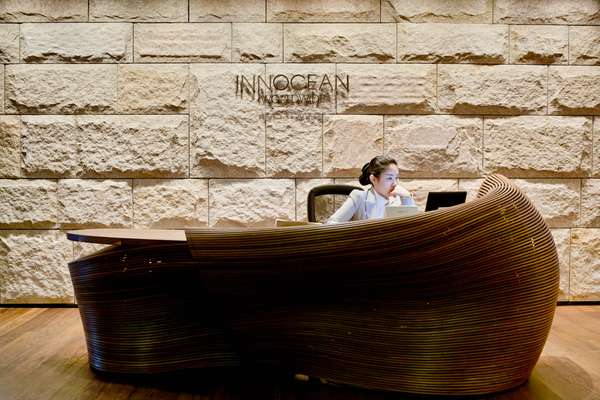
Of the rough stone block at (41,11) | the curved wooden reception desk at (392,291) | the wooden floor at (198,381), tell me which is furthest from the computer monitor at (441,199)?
the rough stone block at (41,11)

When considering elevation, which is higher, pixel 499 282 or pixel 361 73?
pixel 361 73

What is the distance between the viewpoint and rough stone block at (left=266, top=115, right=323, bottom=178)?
3.65 metres

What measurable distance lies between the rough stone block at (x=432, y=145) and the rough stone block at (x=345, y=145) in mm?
152

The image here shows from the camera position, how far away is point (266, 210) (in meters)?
3.66

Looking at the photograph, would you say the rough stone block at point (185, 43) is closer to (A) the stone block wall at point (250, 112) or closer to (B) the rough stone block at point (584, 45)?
(A) the stone block wall at point (250, 112)

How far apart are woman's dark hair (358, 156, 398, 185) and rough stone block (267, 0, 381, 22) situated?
107 centimetres

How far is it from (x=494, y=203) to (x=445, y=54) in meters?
2.17

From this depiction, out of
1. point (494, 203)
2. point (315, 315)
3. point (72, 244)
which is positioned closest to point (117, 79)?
point (72, 244)

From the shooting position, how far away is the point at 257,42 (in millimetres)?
3670

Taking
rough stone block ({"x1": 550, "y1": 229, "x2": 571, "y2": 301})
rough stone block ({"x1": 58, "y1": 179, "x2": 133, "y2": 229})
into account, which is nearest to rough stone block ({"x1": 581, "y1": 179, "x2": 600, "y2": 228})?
rough stone block ({"x1": 550, "y1": 229, "x2": 571, "y2": 301})

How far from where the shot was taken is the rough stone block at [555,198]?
3.69 meters

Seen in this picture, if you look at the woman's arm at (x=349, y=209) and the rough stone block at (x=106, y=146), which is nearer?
the woman's arm at (x=349, y=209)

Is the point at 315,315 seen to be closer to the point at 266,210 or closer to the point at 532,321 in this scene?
the point at 532,321

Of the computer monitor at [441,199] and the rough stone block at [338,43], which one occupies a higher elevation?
the rough stone block at [338,43]
